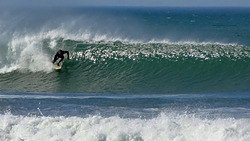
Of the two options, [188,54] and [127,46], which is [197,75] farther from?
[127,46]

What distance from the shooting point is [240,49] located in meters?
23.2

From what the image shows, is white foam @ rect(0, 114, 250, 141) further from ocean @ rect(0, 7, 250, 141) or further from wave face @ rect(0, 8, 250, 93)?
wave face @ rect(0, 8, 250, 93)

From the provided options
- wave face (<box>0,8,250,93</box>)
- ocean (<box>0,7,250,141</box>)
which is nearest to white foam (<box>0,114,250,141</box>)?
ocean (<box>0,7,250,141</box>)

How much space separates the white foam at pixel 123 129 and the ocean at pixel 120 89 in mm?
25

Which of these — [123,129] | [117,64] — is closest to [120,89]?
[117,64]

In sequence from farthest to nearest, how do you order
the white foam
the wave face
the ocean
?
the wave face, the ocean, the white foam

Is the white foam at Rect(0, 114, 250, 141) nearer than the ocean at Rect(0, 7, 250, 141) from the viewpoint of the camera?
Yes

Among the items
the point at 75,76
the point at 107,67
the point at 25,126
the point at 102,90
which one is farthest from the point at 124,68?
the point at 25,126

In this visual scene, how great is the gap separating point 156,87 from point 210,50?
7.09 metres

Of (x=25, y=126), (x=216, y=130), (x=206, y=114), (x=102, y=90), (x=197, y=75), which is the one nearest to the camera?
(x=216, y=130)

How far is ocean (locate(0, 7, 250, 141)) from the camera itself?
390 inches

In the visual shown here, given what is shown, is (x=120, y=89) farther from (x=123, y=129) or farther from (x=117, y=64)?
(x=123, y=129)

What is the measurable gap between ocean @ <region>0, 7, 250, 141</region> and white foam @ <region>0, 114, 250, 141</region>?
25mm

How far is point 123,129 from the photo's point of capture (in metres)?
9.80
